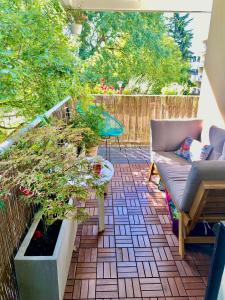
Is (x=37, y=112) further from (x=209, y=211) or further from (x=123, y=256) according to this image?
(x=209, y=211)

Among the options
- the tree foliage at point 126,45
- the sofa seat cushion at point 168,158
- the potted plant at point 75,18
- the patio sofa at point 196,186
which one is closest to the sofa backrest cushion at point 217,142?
the patio sofa at point 196,186

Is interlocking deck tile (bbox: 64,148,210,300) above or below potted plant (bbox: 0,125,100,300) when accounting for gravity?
below

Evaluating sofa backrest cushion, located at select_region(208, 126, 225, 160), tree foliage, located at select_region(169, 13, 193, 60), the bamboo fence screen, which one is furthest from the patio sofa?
tree foliage, located at select_region(169, 13, 193, 60)

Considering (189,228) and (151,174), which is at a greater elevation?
(189,228)

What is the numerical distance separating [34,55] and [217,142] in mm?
2165

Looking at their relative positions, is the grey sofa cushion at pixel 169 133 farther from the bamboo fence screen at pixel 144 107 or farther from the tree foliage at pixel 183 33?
the tree foliage at pixel 183 33

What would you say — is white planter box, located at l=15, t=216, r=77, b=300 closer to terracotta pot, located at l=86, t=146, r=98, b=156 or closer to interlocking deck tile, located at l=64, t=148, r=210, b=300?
interlocking deck tile, located at l=64, t=148, r=210, b=300

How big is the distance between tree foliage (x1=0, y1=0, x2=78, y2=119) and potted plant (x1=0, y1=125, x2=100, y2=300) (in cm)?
99

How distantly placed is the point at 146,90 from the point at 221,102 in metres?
2.04

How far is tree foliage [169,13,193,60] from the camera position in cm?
1045

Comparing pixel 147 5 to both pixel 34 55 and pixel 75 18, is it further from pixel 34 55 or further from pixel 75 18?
pixel 34 55

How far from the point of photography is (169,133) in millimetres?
3281

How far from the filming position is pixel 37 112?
8.71 feet

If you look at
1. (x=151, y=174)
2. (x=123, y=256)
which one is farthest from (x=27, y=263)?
(x=151, y=174)
